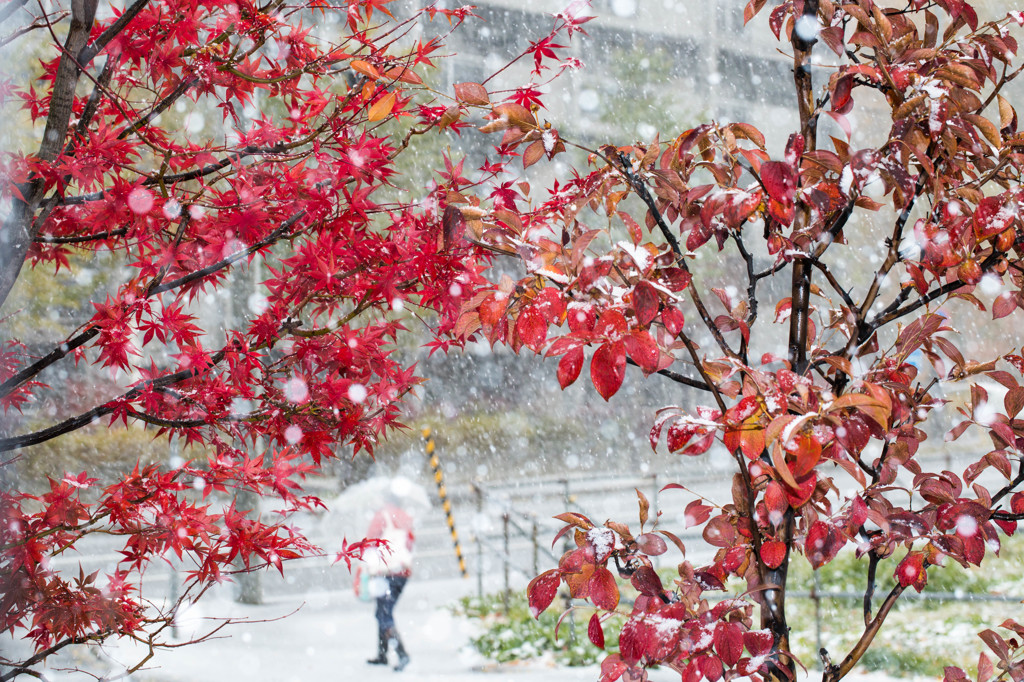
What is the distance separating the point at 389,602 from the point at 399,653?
1.25 feet

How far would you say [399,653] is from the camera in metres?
5.44

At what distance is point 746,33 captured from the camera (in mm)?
19922

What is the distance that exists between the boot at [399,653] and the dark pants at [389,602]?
0.21 feet

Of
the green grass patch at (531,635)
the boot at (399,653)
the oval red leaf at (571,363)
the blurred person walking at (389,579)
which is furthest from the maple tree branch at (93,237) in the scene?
the boot at (399,653)

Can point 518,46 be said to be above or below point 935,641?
above

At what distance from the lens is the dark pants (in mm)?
5441

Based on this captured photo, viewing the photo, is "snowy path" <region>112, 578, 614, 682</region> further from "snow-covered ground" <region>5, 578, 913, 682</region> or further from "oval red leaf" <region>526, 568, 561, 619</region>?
"oval red leaf" <region>526, 568, 561, 619</region>

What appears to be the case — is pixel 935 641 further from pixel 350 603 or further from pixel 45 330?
pixel 45 330

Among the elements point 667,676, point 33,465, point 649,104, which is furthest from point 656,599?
point 649,104

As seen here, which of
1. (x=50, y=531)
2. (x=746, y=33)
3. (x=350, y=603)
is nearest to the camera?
(x=50, y=531)

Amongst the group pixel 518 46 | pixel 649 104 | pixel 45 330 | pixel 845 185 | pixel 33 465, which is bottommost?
pixel 33 465

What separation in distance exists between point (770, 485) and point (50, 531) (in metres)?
1.70

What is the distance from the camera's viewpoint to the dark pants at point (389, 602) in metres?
5.44

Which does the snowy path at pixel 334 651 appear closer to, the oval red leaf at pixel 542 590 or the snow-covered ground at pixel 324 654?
the snow-covered ground at pixel 324 654
